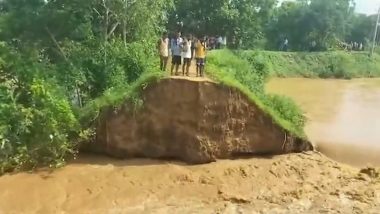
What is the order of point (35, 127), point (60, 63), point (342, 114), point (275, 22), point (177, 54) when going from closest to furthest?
point (35, 127), point (177, 54), point (60, 63), point (342, 114), point (275, 22)

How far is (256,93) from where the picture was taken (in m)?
16.5

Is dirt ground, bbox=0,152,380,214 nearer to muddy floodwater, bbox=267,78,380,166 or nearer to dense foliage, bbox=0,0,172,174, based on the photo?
dense foliage, bbox=0,0,172,174

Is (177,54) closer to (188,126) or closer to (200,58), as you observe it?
(200,58)

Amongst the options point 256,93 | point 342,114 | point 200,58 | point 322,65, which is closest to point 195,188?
point 200,58

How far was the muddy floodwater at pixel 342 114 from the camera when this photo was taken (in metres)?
17.5

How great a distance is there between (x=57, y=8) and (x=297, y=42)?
31.3 metres

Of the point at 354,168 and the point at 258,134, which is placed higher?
the point at 258,134

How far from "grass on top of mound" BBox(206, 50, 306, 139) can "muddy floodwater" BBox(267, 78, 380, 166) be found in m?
1.86

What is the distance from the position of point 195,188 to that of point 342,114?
13.2m

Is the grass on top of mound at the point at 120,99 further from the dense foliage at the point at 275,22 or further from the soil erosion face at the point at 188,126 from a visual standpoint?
the dense foliage at the point at 275,22

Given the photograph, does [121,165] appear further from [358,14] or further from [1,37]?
[358,14]

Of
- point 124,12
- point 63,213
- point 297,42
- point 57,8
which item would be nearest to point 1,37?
point 57,8

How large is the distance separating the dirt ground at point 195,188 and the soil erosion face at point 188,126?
14.6 inches

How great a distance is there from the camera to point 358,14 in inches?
2270
